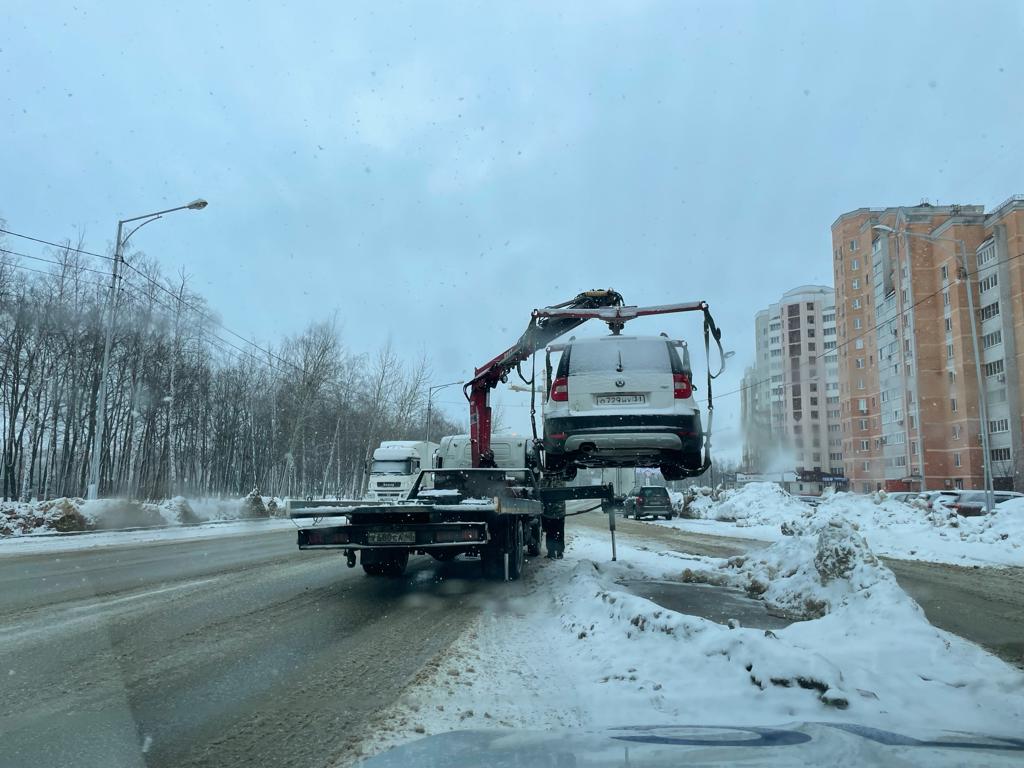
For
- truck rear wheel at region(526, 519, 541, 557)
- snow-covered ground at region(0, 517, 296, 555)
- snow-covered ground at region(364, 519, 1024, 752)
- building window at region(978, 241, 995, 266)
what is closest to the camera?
snow-covered ground at region(364, 519, 1024, 752)

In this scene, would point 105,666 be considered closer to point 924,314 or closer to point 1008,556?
point 1008,556

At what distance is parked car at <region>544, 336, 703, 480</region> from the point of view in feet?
29.8

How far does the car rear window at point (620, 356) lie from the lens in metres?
9.34

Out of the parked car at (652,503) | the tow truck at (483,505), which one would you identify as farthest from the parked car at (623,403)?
the parked car at (652,503)

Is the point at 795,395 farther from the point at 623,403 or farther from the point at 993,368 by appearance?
the point at 623,403

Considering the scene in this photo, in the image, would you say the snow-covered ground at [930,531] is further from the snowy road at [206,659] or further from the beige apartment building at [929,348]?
the beige apartment building at [929,348]

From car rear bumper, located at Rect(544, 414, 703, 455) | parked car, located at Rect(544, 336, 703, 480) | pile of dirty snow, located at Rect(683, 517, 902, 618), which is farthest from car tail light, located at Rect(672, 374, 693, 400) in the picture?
pile of dirty snow, located at Rect(683, 517, 902, 618)

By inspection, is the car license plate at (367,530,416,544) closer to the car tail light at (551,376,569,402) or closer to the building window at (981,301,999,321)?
the car tail light at (551,376,569,402)

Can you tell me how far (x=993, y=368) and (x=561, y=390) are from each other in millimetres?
57484

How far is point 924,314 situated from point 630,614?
62038 millimetres

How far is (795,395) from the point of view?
5109cm

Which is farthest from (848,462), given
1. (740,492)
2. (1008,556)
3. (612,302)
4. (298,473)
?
(612,302)

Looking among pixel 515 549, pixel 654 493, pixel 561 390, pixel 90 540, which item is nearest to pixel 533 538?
pixel 515 549

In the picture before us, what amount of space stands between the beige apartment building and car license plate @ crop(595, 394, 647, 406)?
43624 mm
